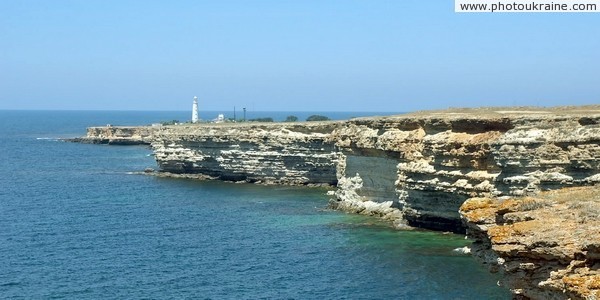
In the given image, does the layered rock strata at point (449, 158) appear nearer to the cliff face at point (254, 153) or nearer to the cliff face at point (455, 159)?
the cliff face at point (455, 159)

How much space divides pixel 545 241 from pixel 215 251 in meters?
26.5

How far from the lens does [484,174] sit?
40.0m

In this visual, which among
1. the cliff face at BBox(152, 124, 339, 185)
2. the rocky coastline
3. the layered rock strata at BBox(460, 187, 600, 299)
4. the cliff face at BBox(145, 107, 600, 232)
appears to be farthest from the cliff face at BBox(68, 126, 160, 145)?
the layered rock strata at BBox(460, 187, 600, 299)

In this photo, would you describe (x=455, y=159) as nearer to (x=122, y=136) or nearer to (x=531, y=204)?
(x=531, y=204)

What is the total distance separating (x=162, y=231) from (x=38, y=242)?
23.5 ft

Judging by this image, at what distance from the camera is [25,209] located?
183 feet

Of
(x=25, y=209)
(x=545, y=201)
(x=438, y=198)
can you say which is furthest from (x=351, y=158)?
(x=545, y=201)

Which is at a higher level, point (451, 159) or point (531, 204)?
point (531, 204)

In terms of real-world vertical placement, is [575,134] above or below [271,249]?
above

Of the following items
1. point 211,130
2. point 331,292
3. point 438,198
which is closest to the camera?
point 331,292

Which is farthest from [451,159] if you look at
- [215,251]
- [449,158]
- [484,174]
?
[215,251]

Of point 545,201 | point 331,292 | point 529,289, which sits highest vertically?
point 545,201

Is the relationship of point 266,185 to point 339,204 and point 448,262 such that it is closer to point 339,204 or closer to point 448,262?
point 339,204

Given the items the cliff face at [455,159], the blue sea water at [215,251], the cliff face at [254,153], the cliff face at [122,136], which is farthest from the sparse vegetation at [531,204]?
the cliff face at [122,136]
